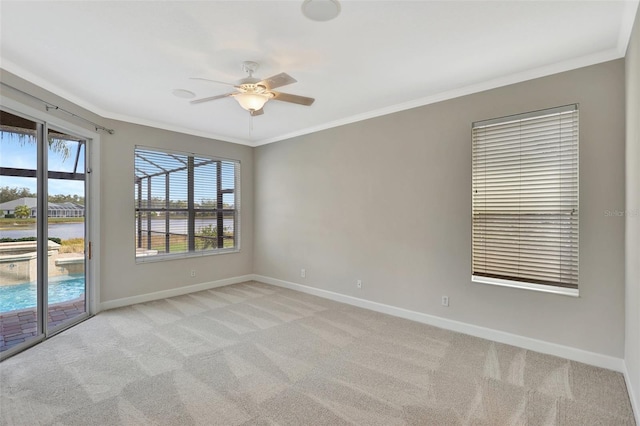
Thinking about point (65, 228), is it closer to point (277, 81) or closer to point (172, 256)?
point (172, 256)

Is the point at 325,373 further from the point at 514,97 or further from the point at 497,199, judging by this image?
the point at 514,97

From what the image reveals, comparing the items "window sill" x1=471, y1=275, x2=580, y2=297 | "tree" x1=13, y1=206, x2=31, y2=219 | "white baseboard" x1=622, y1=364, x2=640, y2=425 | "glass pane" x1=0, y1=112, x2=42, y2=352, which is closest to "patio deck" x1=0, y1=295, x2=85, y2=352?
"glass pane" x1=0, y1=112, x2=42, y2=352

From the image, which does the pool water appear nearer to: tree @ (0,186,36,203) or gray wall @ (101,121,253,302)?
gray wall @ (101,121,253,302)

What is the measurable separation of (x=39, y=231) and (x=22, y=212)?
27cm

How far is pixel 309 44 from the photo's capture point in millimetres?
2543

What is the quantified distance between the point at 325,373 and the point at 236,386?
29.0 inches

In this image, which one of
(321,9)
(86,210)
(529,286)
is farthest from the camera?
(86,210)

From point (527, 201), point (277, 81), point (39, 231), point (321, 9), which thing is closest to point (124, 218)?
point (39, 231)

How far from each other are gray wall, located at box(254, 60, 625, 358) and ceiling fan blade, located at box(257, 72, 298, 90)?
2.02 metres

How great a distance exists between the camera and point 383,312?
4.22 metres

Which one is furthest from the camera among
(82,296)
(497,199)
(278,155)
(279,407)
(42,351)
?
(278,155)

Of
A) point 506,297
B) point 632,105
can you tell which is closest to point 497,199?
point 506,297

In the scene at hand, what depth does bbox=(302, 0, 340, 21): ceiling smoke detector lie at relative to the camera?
204 cm

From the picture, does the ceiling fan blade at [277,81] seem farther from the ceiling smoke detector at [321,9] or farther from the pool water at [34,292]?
the pool water at [34,292]
